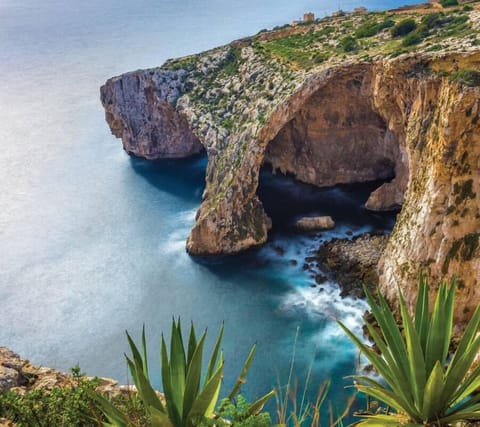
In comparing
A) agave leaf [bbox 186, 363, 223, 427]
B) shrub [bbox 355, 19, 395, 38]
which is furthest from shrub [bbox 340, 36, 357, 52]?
agave leaf [bbox 186, 363, 223, 427]

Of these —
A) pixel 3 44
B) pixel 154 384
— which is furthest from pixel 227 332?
pixel 3 44

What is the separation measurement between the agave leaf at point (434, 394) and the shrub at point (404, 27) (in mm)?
31990

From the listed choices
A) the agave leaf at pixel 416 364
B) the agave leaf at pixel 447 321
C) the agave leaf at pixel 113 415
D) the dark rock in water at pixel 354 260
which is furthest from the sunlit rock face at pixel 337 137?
the agave leaf at pixel 113 415

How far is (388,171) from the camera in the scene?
136ft

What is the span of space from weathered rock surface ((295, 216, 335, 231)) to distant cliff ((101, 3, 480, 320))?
7.95 ft

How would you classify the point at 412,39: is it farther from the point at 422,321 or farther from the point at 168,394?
the point at 168,394

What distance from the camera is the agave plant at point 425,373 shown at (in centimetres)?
776

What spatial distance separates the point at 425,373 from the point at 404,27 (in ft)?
104

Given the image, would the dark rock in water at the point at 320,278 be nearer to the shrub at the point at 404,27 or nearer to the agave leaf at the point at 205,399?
the shrub at the point at 404,27

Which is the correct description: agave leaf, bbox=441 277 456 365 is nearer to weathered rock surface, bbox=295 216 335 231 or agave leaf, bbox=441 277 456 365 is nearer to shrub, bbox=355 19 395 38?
weathered rock surface, bbox=295 216 335 231

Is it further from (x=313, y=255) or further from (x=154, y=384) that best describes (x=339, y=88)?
(x=154, y=384)

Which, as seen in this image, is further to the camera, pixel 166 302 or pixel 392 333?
pixel 166 302

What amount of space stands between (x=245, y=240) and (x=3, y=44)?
7945 cm

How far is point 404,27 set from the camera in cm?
3500
